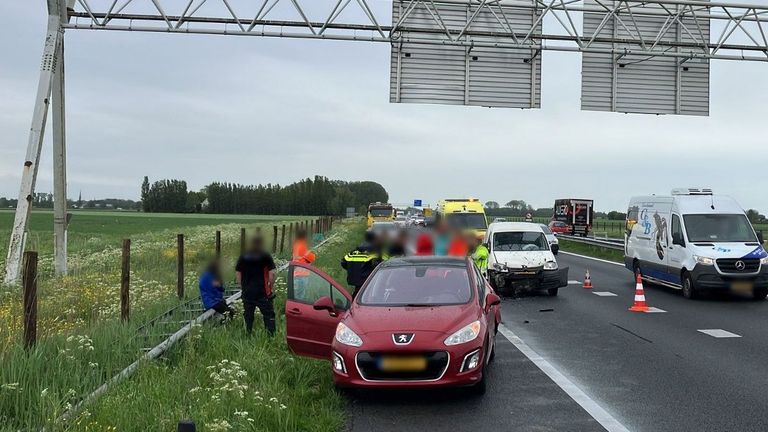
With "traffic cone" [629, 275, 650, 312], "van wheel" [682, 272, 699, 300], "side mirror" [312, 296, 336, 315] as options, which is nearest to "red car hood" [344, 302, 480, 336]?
"side mirror" [312, 296, 336, 315]

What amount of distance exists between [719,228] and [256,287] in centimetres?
1196

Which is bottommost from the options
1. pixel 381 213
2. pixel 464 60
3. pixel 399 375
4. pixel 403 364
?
pixel 399 375

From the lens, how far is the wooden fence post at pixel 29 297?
6832mm

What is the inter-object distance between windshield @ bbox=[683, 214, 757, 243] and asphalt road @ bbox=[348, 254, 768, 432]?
333 centimetres

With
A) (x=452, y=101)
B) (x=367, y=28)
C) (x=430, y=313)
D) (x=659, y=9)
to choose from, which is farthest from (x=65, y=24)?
(x=659, y=9)

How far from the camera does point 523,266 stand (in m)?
16.9

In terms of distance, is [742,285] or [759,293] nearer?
[742,285]

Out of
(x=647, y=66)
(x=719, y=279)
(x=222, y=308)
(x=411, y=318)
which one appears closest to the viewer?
(x=411, y=318)

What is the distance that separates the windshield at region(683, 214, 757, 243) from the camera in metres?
Answer: 17.1

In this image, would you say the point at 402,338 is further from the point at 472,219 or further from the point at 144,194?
the point at 144,194

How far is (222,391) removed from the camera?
631 cm

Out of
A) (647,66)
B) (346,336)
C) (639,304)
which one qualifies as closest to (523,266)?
(639,304)

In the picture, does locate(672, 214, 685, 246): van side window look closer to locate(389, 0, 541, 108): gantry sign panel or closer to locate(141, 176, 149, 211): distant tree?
locate(389, 0, 541, 108): gantry sign panel

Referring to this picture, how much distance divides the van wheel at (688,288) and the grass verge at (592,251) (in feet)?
45.9
